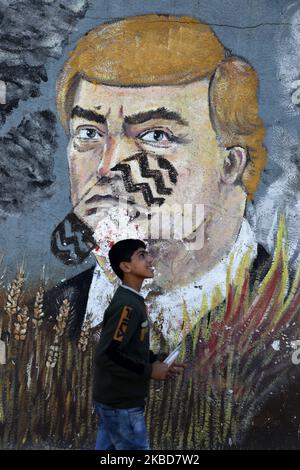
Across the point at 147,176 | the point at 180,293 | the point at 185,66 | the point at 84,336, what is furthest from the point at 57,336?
the point at 185,66

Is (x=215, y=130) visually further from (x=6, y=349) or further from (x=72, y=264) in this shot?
(x=6, y=349)

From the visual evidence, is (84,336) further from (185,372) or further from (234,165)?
(234,165)

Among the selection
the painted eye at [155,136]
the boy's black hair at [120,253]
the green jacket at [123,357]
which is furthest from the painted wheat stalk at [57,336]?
the green jacket at [123,357]

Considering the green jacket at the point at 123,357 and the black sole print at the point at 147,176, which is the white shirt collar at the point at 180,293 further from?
the green jacket at the point at 123,357

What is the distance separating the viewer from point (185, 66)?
6.88 meters

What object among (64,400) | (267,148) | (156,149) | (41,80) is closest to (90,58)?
(41,80)

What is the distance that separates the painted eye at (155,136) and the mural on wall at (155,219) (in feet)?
0.04

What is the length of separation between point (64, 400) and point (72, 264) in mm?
1056

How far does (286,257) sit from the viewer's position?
6855mm

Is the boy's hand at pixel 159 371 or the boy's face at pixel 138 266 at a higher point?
the boy's face at pixel 138 266

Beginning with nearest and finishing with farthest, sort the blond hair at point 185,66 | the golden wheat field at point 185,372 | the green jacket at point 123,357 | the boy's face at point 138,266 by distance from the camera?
the green jacket at point 123,357, the boy's face at point 138,266, the golden wheat field at point 185,372, the blond hair at point 185,66

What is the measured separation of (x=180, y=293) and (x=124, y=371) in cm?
205

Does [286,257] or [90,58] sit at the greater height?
[90,58]

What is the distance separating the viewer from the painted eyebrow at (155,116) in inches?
271
